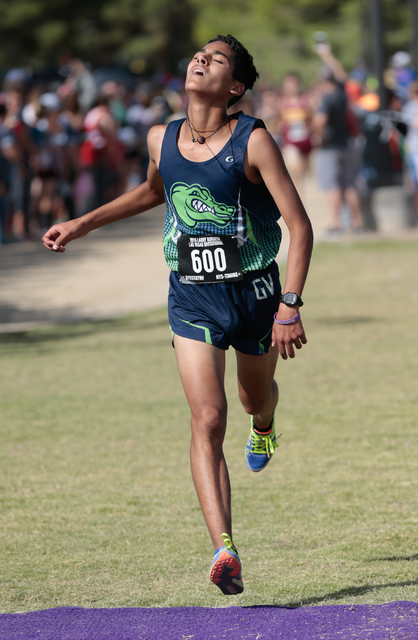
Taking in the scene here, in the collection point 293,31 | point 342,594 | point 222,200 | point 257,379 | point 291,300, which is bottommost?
point 342,594

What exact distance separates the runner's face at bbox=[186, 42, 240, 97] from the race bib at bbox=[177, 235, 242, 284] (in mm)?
596

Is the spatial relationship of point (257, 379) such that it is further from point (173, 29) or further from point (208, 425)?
point (173, 29)

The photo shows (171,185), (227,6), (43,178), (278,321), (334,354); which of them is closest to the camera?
(278,321)

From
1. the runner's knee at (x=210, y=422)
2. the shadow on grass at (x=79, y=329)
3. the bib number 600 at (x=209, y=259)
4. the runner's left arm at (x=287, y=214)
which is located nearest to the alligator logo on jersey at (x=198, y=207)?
the bib number 600 at (x=209, y=259)

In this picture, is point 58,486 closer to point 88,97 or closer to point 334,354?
point 334,354

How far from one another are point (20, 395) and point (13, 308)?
13.5 ft

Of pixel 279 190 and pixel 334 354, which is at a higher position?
pixel 279 190

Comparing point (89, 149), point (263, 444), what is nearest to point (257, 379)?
point (263, 444)

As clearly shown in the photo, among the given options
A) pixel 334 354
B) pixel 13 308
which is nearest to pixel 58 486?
pixel 334 354

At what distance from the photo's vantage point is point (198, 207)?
390 centimetres

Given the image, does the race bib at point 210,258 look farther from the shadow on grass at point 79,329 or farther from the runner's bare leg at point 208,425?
the shadow on grass at point 79,329

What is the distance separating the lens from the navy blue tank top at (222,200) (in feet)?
12.6

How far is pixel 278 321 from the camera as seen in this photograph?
3713mm

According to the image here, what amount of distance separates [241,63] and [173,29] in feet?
239
